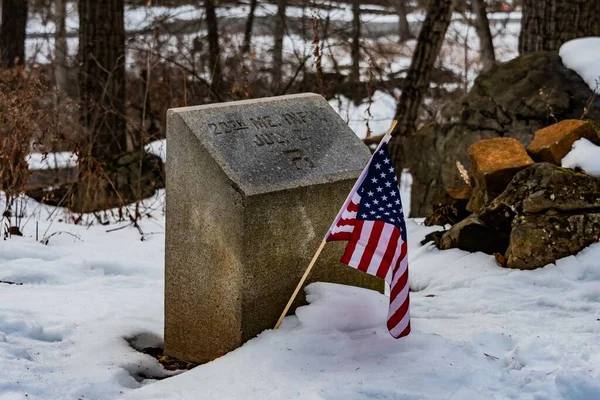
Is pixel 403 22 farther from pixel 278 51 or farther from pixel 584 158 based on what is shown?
pixel 584 158

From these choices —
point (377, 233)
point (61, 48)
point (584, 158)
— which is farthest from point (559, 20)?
point (61, 48)

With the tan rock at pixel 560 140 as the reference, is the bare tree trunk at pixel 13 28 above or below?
above

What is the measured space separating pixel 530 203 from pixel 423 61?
14.2 ft

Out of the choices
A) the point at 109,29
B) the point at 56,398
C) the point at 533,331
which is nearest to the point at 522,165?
the point at 533,331

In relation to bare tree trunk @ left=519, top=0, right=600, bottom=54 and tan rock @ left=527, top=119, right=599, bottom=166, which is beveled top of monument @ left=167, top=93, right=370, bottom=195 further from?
bare tree trunk @ left=519, top=0, right=600, bottom=54

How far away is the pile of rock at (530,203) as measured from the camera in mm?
5621

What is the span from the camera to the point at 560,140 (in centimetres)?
622

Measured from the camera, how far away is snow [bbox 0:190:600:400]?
4.07 metres

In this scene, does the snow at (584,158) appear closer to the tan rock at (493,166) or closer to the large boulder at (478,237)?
the tan rock at (493,166)

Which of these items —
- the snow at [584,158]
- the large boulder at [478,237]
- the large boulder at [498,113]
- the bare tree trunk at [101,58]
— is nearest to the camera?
the snow at [584,158]

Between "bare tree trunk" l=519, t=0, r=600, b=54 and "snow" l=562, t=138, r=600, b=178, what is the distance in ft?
10.2

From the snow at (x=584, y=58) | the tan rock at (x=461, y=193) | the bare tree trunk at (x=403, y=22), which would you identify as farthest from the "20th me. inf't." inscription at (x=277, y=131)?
the bare tree trunk at (x=403, y=22)

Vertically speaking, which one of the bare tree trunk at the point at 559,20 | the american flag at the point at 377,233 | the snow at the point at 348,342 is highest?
the bare tree trunk at the point at 559,20

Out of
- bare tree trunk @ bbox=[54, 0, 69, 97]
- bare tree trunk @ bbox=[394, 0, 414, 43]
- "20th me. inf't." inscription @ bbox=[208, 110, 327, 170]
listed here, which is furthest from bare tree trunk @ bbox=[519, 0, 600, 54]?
bare tree trunk @ bbox=[394, 0, 414, 43]
